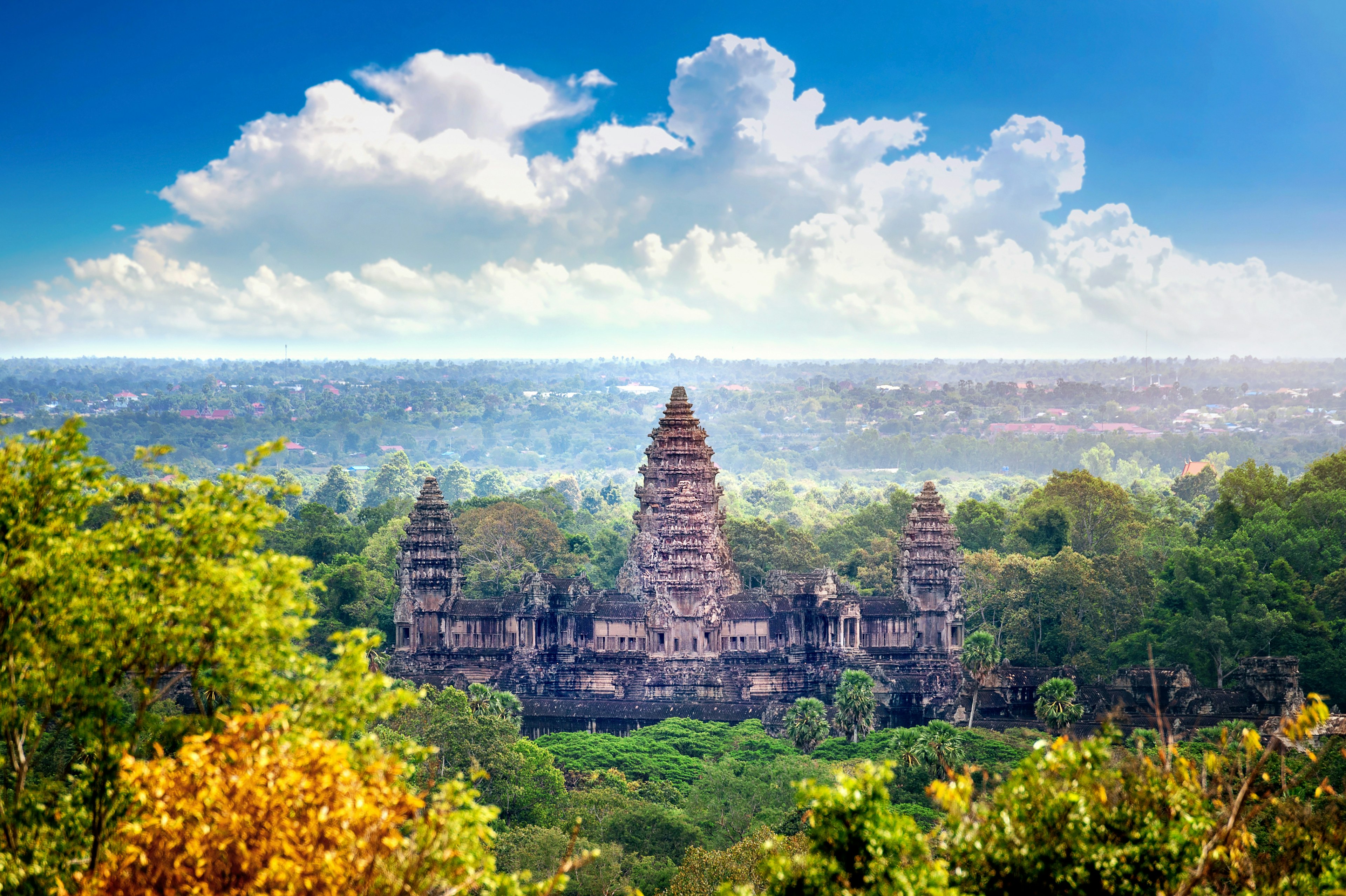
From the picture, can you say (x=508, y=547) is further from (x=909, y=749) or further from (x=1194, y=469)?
(x=1194, y=469)

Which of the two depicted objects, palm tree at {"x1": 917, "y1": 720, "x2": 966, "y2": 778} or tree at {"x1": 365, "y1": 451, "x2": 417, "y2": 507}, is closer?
palm tree at {"x1": 917, "y1": 720, "x2": 966, "y2": 778}

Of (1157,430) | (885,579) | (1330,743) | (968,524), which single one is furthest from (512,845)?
(1157,430)

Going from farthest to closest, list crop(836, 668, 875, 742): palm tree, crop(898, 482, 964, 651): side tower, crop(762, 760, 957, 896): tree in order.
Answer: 1. crop(898, 482, 964, 651): side tower
2. crop(836, 668, 875, 742): palm tree
3. crop(762, 760, 957, 896): tree

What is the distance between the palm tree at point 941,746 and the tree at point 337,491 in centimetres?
9674

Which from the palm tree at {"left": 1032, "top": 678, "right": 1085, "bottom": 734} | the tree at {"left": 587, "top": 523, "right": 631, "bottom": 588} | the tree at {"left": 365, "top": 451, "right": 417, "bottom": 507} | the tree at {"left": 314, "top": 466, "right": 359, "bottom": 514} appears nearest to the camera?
the palm tree at {"left": 1032, "top": 678, "right": 1085, "bottom": 734}

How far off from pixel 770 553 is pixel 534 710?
90.6 feet

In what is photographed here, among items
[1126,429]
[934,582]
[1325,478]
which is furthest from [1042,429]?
[934,582]

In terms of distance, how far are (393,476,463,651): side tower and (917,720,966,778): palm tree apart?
25.5 meters

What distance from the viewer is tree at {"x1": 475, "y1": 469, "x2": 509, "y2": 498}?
13775 centimetres

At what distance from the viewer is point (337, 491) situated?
127 m

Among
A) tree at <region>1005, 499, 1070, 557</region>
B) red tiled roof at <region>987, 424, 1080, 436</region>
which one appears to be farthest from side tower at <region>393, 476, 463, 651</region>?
red tiled roof at <region>987, 424, 1080, 436</region>

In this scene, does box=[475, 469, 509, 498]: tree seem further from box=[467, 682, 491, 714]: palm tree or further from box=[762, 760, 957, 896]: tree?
box=[762, 760, 957, 896]: tree

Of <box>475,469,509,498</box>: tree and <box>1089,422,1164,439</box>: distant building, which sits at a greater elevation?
<box>1089,422,1164,439</box>: distant building

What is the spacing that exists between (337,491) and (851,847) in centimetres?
12211
